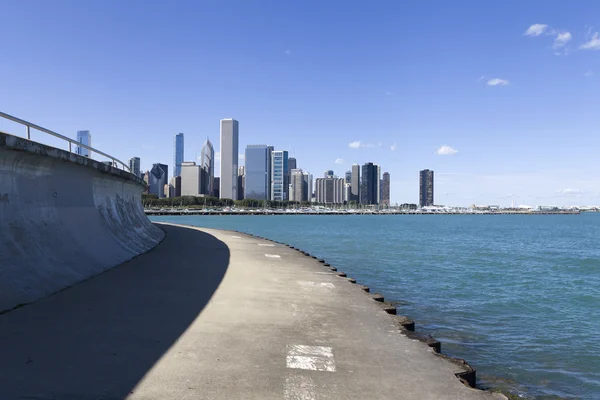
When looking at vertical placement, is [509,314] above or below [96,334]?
below

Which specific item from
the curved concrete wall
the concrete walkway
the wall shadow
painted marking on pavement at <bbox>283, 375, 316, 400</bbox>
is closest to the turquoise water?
the concrete walkway

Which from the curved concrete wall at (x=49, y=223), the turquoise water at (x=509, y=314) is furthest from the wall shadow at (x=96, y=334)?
the turquoise water at (x=509, y=314)

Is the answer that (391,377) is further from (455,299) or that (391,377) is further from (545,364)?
(455,299)

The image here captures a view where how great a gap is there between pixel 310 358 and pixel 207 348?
1.65 metres

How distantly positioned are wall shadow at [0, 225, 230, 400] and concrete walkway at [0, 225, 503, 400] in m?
0.02

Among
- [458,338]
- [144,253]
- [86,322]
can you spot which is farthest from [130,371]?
[144,253]

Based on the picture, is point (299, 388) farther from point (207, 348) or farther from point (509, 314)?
point (509, 314)

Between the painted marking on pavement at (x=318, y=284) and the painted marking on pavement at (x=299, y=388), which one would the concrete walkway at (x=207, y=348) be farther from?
the painted marking on pavement at (x=318, y=284)

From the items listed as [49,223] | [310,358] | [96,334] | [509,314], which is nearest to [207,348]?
[310,358]

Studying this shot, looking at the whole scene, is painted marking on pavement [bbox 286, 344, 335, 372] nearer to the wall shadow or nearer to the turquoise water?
the wall shadow

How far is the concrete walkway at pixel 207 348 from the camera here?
541 cm

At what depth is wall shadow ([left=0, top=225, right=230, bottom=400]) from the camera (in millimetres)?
5266

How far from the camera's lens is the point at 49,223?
1162cm

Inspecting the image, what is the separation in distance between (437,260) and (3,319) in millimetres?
32775
